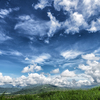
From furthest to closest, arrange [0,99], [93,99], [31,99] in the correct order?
A: [31,99] → [93,99] → [0,99]

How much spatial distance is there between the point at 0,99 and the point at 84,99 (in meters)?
5.46

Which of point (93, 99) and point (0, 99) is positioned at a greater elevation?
point (0, 99)

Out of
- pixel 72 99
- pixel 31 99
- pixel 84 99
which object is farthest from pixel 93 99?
pixel 31 99

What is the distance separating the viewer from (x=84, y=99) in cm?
636

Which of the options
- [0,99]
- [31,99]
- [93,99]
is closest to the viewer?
[0,99]

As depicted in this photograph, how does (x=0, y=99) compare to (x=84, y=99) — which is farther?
(x=84, y=99)

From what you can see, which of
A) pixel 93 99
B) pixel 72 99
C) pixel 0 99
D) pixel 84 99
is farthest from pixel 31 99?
pixel 93 99

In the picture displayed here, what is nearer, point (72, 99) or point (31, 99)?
point (72, 99)

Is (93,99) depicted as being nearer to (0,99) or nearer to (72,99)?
(72,99)

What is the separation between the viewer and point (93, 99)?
6273 millimetres

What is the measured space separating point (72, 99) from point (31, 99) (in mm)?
3109

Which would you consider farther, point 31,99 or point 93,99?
point 31,99

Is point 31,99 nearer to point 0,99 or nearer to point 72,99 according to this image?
point 0,99

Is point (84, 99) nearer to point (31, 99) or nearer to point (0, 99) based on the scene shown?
point (31, 99)
